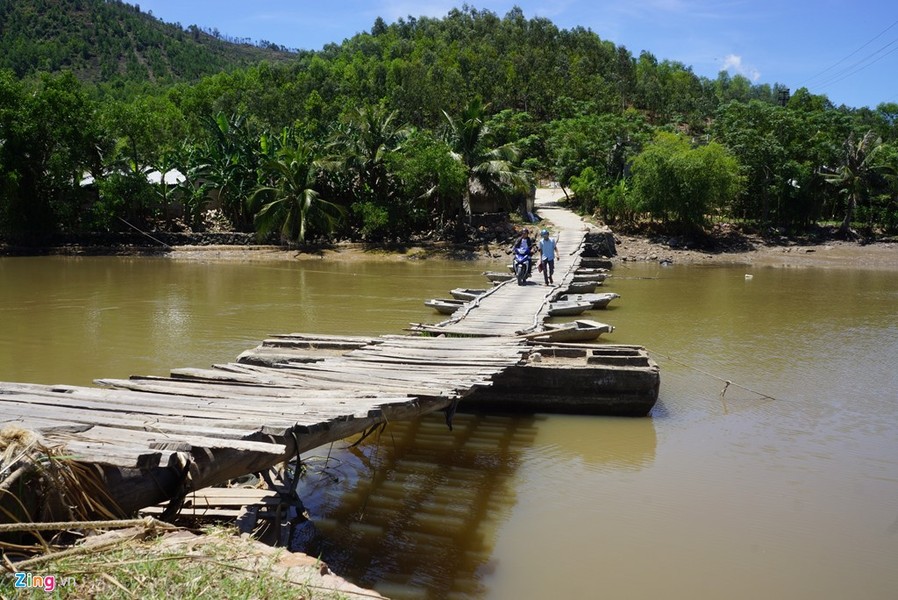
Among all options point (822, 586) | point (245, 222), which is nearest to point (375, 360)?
point (822, 586)

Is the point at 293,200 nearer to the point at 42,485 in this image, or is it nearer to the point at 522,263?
the point at 522,263

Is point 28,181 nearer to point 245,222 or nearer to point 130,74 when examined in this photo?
point 245,222

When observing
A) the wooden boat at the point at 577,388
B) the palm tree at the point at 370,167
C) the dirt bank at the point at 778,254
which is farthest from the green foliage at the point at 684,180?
the wooden boat at the point at 577,388

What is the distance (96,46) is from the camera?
96.6m

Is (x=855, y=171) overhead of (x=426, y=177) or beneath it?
overhead

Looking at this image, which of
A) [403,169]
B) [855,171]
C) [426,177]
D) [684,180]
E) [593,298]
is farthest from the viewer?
[855,171]

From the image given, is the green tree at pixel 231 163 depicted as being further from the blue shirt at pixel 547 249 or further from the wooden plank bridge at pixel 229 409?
the wooden plank bridge at pixel 229 409

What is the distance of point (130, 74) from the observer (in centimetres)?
8988

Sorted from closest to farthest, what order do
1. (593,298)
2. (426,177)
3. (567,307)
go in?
(567,307) → (593,298) → (426,177)

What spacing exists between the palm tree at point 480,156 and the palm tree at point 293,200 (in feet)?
18.2

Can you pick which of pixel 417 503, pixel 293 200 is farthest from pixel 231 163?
pixel 417 503

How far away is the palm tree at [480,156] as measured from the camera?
28875 mm

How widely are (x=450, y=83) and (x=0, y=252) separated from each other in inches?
985

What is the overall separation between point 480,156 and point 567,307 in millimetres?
15979
